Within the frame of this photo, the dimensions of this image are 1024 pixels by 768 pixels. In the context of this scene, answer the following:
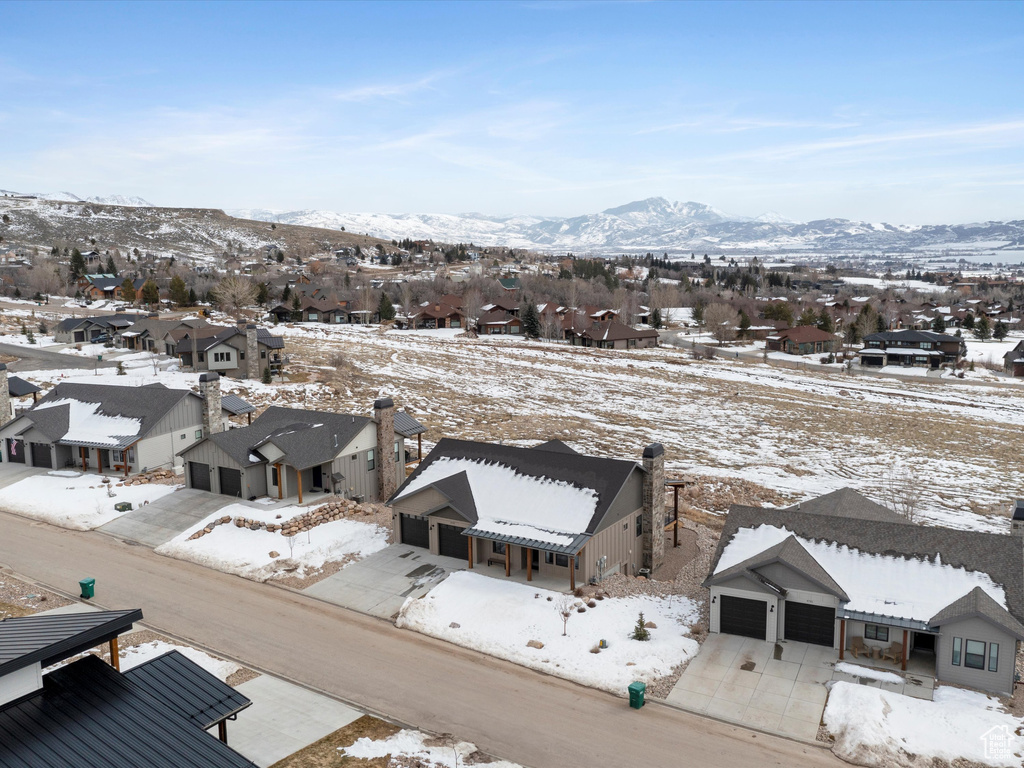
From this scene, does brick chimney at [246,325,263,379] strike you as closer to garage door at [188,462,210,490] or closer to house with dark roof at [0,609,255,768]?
garage door at [188,462,210,490]

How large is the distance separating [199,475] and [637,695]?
1012 inches

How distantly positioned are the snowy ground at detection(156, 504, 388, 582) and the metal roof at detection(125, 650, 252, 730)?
1240 centimetres

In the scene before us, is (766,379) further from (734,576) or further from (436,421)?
(734,576)

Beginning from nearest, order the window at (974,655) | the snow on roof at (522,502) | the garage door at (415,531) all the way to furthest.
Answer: the window at (974,655), the snow on roof at (522,502), the garage door at (415,531)

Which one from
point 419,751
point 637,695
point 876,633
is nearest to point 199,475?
point 419,751

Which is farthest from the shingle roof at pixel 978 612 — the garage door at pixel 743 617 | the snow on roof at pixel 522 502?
the snow on roof at pixel 522 502

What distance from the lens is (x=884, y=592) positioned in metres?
21.2

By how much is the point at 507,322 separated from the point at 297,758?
101136 mm

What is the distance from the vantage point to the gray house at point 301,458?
34344 millimetres

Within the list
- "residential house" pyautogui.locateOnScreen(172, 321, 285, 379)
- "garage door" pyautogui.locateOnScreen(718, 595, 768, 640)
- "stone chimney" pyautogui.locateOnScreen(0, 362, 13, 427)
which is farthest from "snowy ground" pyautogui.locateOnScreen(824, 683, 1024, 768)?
"residential house" pyautogui.locateOnScreen(172, 321, 285, 379)

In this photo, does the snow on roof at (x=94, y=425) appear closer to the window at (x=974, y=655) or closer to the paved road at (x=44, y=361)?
the paved road at (x=44, y=361)

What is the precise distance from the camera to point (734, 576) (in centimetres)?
2209

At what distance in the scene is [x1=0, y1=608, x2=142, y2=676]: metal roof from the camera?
38.9 feet

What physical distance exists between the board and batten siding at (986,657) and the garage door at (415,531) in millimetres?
17606
